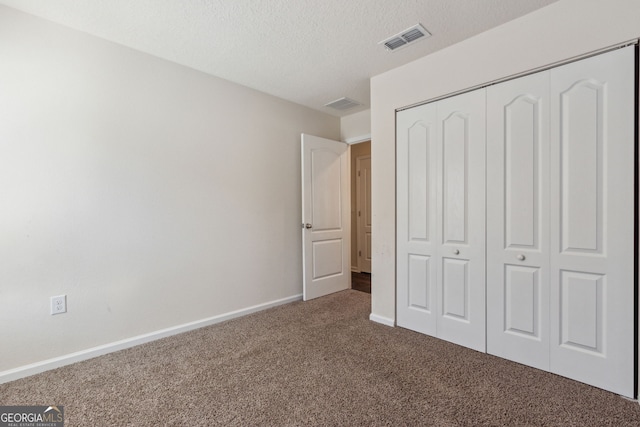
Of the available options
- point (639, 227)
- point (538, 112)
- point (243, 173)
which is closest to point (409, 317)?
point (639, 227)

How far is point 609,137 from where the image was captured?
171 cm

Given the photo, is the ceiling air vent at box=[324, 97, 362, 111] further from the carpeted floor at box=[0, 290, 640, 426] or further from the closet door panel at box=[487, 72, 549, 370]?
the carpeted floor at box=[0, 290, 640, 426]

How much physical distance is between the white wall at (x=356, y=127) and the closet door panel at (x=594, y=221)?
A: 2200mm

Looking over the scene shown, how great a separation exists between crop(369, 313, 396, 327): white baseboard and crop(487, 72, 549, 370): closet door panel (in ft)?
2.72

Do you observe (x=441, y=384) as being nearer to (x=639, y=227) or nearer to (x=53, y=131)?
(x=639, y=227)

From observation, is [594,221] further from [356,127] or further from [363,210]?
[363,210]

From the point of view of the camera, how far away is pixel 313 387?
5.98 feet

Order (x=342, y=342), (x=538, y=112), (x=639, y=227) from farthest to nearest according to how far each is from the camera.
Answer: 1. (x=342, y=342)
2. (x=538, y=112)
3. (x=639, y=227)

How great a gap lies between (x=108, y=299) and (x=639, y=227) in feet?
11.8

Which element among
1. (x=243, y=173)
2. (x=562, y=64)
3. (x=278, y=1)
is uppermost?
(x=278, y=1)

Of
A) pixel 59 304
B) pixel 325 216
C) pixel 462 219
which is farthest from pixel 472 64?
pixel 59 304

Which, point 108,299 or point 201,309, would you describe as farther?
point 201,309

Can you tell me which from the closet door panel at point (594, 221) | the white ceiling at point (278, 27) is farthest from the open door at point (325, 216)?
the closet door panel at point (594, 221)

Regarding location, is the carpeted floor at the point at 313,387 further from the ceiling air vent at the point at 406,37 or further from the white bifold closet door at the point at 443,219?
the ceiling air vent at the point at 406,37
